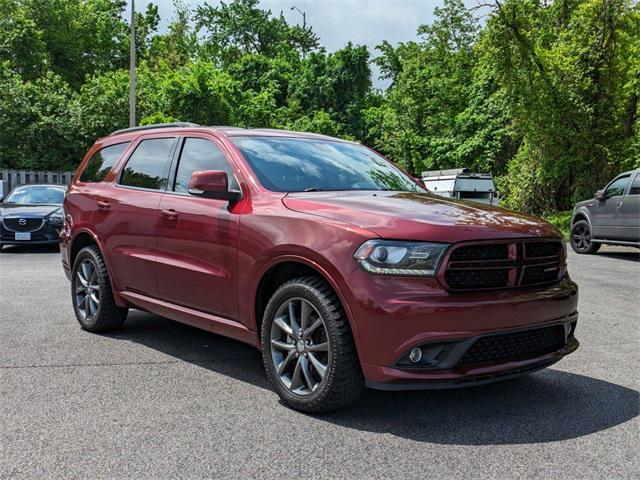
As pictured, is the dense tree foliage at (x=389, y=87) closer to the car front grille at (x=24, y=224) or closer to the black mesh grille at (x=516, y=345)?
the car front grille at (x=24, y=224)

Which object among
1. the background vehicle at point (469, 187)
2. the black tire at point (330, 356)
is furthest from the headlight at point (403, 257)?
the background vehicle at point (469, 187)

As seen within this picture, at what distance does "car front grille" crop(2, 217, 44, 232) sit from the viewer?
13820mm

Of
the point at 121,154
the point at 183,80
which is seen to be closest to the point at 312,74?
the point at 183,80

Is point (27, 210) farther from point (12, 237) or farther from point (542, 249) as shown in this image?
point (542, 249)

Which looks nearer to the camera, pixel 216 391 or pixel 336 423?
pixel 336 423

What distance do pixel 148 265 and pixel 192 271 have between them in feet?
2.12

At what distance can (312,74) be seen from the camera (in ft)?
152

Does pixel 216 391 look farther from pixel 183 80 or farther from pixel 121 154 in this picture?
pixel 183 80

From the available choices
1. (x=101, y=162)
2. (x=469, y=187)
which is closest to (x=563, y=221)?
(x=469, y=187)

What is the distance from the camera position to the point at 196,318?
4859 mm

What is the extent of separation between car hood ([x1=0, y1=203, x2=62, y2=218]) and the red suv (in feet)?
30.1

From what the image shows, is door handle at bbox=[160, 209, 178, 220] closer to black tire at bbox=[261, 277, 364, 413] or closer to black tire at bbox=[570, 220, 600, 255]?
black tire at bbox=[261, 277, 364, 413]

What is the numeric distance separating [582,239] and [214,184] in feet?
40.9

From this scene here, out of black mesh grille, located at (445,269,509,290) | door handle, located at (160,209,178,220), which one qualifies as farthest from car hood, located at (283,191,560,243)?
door handle, located at (160,209,178,220)
